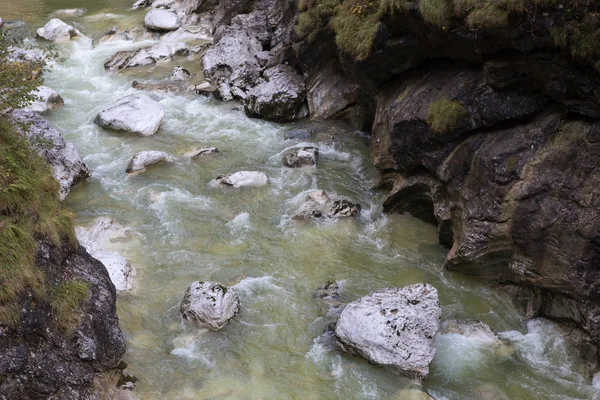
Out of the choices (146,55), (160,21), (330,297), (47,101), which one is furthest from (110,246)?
(160,21)

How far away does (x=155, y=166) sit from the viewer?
15805 mm

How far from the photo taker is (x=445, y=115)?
12.0 metres

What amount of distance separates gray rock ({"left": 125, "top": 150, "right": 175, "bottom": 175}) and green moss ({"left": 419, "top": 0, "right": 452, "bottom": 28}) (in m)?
8.96

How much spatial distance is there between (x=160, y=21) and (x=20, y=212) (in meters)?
20.2

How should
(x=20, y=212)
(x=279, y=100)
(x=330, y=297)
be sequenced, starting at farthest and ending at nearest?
(x=279, y=100)
(x=330, y=297)
(x=20, y=212)

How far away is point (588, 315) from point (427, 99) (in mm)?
6187

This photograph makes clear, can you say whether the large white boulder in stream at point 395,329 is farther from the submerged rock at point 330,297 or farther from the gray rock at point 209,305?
the gray rock at point 209,305

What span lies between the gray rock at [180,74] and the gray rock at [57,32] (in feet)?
23.9

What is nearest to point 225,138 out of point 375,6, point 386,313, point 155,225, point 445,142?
point 155,225

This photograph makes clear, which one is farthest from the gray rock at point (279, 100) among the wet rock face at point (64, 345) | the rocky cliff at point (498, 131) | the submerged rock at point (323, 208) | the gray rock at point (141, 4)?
the gray rock at point (141, 4)

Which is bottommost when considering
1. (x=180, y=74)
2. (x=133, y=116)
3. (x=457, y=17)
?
(x=133, y=116)

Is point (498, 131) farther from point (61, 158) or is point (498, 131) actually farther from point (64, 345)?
point (61, 158)

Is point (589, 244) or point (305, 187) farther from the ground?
point (589, 244)

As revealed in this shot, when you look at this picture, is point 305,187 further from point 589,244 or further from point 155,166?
point 589,244
